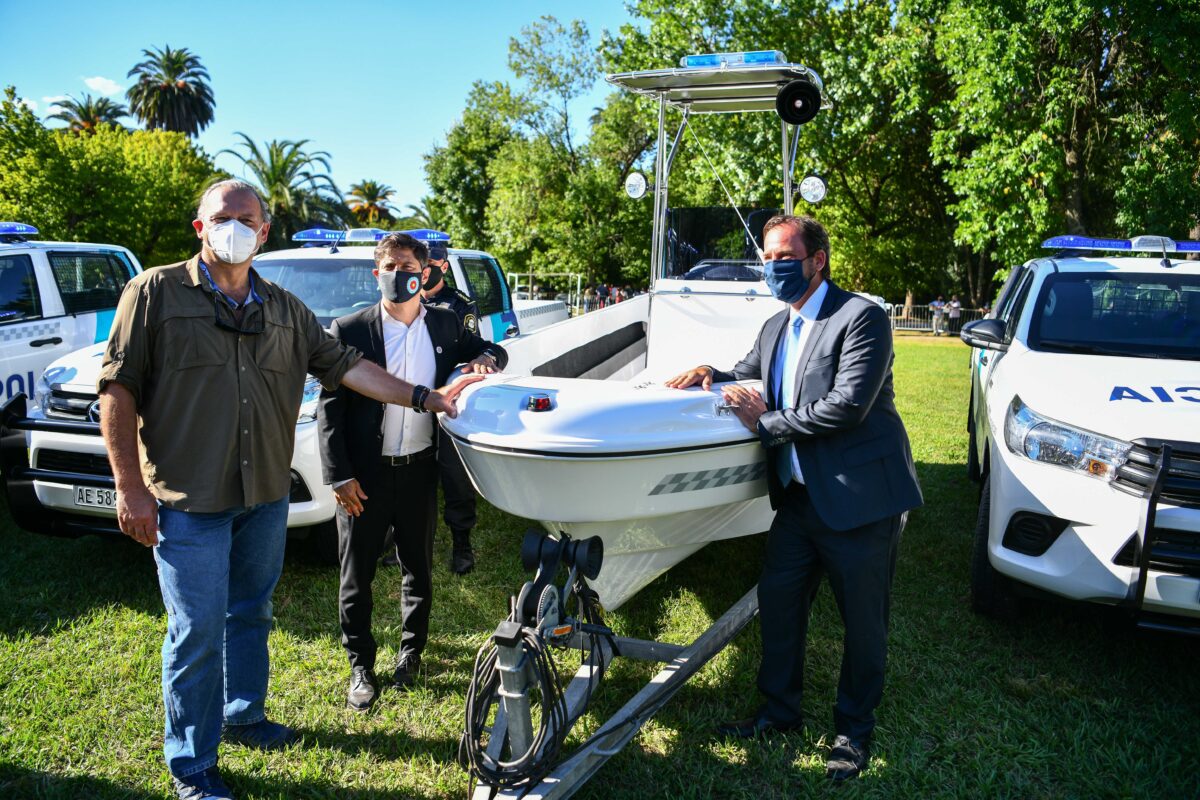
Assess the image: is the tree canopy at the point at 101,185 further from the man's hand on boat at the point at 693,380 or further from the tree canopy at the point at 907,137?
the man's hand on boat at the point at 693,380

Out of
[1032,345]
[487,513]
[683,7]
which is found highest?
[683,7]

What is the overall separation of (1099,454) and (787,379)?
132 cm

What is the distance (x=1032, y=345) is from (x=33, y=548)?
19.0 ft

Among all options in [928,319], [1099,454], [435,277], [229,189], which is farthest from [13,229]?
[928,319]

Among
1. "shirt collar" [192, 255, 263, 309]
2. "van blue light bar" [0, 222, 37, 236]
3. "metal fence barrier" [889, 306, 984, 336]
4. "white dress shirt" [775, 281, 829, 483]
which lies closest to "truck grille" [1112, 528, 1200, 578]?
"white dress shirt" [775, 281, 829, 483]

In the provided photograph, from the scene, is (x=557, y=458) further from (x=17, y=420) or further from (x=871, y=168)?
(x=871, y=168)

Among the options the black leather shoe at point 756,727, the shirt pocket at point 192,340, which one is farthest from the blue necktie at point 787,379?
the shirt pocket at point 192,340

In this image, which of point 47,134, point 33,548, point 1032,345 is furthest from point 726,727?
point 47,134

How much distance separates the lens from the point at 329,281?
5.60 meters

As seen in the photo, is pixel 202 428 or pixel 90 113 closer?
pixel 202 428

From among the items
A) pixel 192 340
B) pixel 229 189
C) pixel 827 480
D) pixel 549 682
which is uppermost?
pixel 229 189

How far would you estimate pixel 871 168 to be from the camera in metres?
22.6

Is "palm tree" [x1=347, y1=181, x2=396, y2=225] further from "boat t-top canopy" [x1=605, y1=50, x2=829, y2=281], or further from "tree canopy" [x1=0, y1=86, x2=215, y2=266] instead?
"boat t-top canopy" [x1=605, y1=50, x2=829, y2=281]

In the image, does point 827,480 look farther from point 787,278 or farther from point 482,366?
point 482,366
